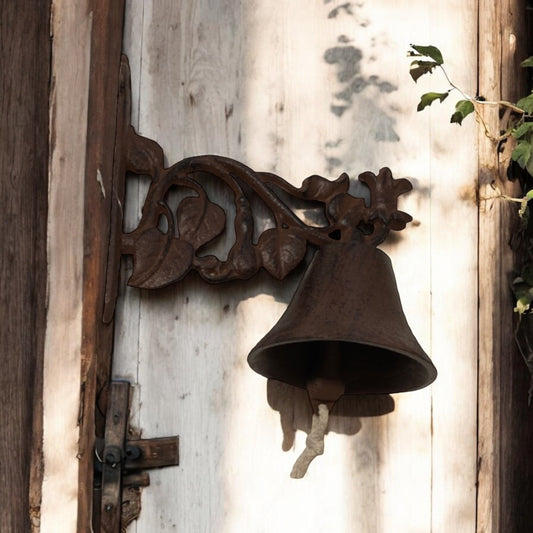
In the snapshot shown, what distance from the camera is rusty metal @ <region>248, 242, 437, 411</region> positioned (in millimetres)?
1431

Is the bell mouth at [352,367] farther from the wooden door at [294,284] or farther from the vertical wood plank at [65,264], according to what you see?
the vertical wood plank at [65,264]

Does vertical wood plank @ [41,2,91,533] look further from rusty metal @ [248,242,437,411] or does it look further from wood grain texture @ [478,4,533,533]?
wood grain texture @ [478,4,533,533]

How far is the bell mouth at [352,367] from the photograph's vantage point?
155cm

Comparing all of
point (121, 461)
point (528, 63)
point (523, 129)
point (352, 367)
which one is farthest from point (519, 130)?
point (121, 461)

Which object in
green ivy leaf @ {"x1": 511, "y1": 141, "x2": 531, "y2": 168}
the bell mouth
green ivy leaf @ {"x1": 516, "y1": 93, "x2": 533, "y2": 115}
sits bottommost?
the bell mouth

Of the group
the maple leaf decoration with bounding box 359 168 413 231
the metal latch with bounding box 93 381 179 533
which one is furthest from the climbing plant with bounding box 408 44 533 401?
the metal latch with bounding box 93 381 179 533

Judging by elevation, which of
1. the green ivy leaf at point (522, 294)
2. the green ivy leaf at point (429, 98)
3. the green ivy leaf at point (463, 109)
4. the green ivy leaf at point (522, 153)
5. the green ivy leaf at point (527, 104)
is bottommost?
the green ivy leaf at point (522, 294)

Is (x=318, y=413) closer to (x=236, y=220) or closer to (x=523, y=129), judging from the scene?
(x=236, y=220)

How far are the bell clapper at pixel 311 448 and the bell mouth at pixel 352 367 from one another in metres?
0.08

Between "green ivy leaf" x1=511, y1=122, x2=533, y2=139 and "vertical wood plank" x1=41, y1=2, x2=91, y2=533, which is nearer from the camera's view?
"vertical wood plank" x1=41, y1=2, x2=91, y2=533

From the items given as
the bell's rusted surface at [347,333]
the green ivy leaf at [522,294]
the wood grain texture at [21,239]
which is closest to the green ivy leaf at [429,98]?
the bell's rusted surface at [347,333]

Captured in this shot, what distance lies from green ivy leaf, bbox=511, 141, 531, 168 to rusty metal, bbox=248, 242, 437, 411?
0.97 feet

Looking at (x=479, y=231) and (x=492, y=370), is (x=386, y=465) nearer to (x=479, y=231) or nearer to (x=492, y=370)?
(x=492, y=370)

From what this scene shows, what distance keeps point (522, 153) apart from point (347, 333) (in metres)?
0.48
